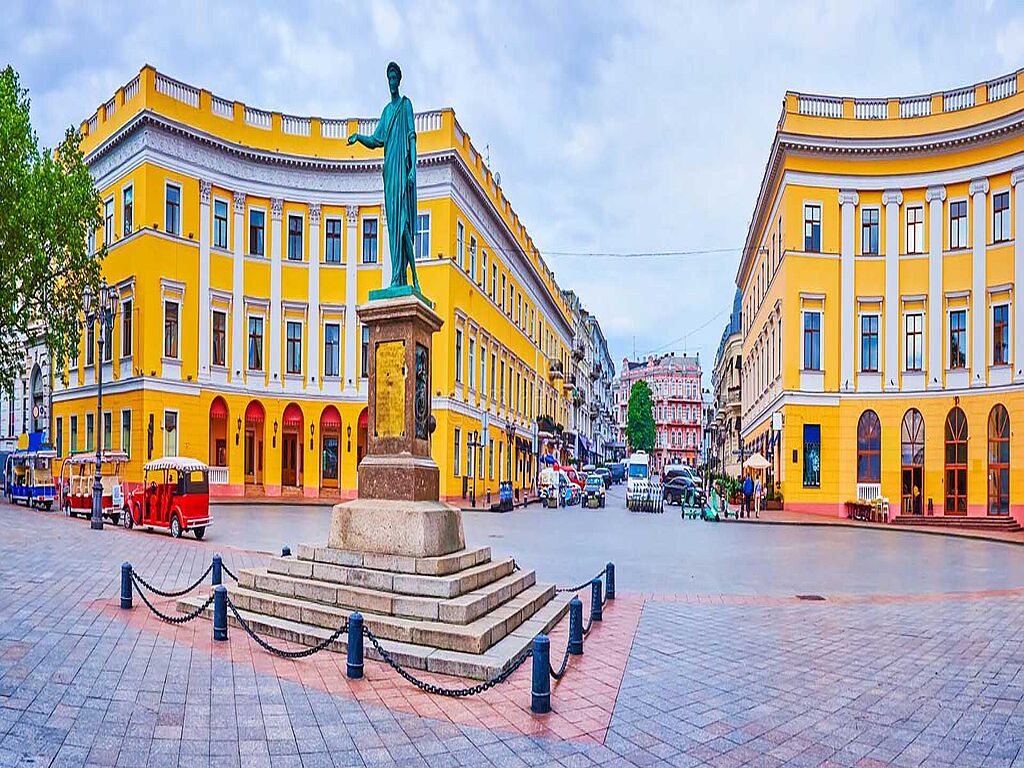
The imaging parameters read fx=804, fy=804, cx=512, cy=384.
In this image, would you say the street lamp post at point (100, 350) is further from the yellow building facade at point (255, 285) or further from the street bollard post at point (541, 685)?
the street bollard post at point (541, 685)

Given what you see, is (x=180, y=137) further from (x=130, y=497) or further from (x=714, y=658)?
(x=714, y=658)

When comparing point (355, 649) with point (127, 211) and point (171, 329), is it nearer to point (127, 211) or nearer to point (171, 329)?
point (171, 329)

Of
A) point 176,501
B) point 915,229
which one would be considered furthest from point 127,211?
point 915,229

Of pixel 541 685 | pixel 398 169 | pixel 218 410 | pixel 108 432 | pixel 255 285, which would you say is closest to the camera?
pixel 541 685

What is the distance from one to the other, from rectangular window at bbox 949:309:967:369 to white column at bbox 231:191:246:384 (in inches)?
1124

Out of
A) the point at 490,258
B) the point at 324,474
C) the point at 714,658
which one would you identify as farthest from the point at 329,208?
the point at 714,658

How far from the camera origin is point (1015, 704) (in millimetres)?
6965

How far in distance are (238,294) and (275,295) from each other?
1640 millimetres

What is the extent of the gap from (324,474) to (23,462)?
11949 millimetres

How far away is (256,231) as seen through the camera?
35.5 m

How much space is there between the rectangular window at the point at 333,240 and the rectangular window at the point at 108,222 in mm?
8772

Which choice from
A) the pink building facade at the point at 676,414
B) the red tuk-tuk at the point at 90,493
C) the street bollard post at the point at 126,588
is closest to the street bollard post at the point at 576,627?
the street bollard post at the point at 126,588

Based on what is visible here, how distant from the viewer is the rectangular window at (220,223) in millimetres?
34156

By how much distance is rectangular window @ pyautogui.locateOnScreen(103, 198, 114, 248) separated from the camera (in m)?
33.7
